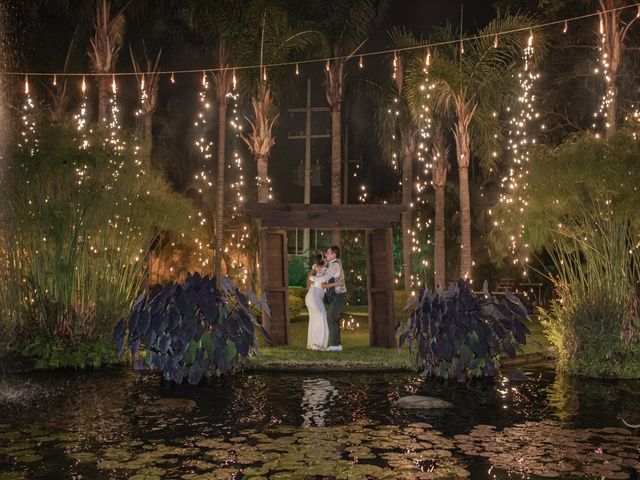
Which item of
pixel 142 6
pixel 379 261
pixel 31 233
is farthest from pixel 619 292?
pixel 142 6

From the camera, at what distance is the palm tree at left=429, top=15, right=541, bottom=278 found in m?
19.3

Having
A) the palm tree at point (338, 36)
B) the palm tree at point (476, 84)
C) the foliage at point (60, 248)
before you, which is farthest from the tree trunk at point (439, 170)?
the foliage at point (60, 248)

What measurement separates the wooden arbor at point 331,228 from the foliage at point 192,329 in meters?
2.65

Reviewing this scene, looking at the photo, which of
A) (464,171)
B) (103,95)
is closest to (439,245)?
(464,171)

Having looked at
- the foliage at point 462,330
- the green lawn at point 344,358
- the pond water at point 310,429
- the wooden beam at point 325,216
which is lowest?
the pond water at point 310,429

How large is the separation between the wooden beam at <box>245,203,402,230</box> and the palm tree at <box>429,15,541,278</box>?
7003 millimetres

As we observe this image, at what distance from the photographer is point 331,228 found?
13555mm

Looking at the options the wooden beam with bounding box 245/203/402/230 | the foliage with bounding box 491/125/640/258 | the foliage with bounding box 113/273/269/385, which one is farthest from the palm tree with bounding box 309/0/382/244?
the foliage with bounding box 113/273/269/385

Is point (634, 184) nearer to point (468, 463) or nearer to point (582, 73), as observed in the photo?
point (468, 463)

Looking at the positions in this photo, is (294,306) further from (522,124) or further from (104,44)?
(104,44)

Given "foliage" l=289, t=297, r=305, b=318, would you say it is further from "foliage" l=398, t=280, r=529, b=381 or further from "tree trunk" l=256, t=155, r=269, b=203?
"foliage" l=398, t=280, r=529, b=381

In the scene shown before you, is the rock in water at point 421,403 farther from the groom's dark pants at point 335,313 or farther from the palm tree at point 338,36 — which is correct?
the palm tree at point 338,36

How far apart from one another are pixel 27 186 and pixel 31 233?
74 centimetres

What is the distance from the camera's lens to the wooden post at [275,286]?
13695 mm
